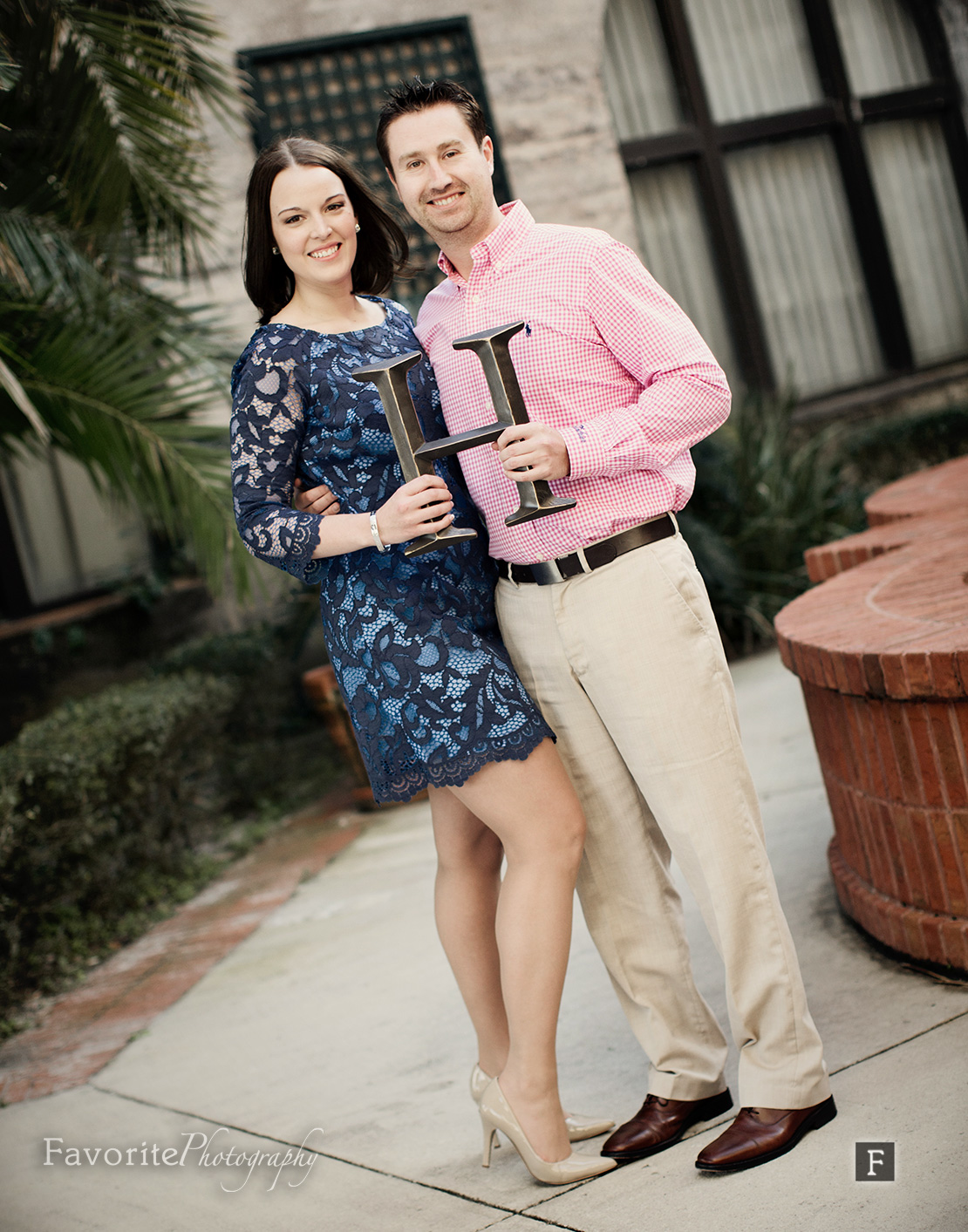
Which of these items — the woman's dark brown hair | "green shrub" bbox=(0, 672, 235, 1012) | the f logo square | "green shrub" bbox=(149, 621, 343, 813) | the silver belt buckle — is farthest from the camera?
"green shrub" bbox=(149, 621, 343, 813)

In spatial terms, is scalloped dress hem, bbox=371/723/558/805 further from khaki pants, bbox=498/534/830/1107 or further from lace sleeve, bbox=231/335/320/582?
lace sleeve, bbox=231/335/320/582

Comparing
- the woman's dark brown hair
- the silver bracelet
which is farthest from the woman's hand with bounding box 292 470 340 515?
the woman's dark brown hair

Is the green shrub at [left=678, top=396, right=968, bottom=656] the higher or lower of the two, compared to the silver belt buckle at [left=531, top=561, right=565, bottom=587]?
lower

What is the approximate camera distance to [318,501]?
7.22ft

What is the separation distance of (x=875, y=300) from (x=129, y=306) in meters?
6.27

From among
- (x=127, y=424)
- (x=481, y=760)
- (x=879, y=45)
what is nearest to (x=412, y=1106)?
(x=481, y=760)

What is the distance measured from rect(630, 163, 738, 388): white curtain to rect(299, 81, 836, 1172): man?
6718mm

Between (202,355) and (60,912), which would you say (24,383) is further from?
(60,912)

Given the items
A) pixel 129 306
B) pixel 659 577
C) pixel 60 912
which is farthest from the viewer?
pixel 129 306

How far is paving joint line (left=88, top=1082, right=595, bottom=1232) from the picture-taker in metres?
2.08

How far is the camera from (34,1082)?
10.7 feet

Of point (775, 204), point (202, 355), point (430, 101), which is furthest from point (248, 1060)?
point (775, 204)

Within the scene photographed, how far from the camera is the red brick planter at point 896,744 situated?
2.32 metres

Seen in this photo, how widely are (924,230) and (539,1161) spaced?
28.8 ft
